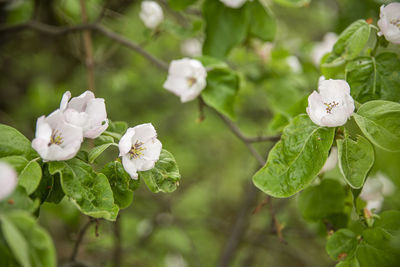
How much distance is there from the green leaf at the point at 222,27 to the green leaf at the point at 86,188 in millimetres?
889

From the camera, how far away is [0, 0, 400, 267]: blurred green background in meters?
2.04

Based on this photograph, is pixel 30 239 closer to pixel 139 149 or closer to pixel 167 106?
pixel 139 149

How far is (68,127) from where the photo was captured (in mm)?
842

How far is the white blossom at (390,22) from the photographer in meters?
1.07

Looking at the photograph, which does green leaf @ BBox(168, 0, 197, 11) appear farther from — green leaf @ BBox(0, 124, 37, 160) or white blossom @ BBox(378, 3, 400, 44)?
green leaf @ BBox(0, 124, 37, 160)

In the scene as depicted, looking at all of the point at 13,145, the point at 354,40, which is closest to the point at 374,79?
the point at 354,40

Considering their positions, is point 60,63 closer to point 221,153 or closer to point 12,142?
point 221,153

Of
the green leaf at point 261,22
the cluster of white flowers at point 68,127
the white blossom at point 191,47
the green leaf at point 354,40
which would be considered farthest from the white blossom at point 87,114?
the white blossom at point 191,47

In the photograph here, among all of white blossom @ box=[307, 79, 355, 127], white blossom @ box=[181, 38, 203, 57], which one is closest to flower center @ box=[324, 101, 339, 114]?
white blossom @ box=[307, 79, 355, 127]

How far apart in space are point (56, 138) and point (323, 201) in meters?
0.93

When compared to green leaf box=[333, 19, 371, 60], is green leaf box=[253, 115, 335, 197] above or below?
below

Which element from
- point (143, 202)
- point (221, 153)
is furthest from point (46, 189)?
point (221, 153)

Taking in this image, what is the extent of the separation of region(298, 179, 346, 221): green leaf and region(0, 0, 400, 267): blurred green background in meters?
0.20

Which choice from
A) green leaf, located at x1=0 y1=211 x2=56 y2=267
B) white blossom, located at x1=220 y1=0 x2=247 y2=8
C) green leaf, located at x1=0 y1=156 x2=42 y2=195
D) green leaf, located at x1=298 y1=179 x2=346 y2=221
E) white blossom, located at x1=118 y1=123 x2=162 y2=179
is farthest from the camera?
white blossom, located at x1=220 y1=0 x2=247 y2=8
